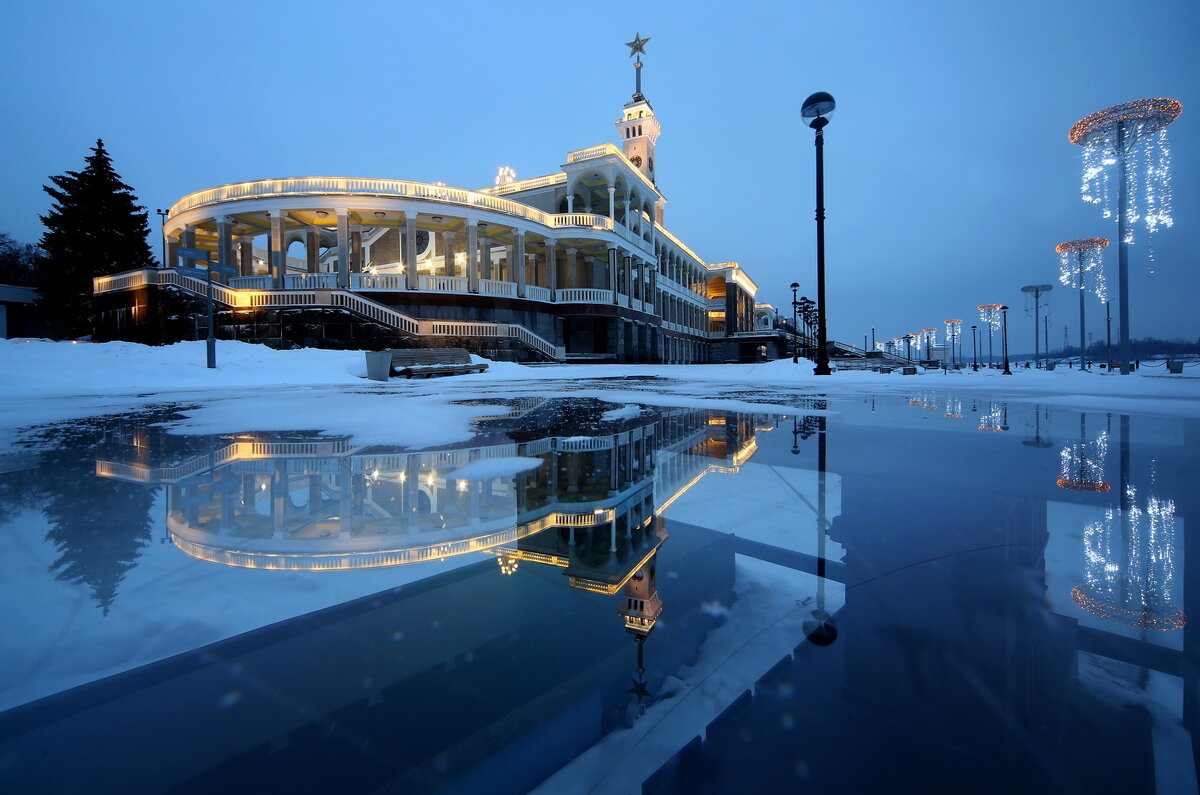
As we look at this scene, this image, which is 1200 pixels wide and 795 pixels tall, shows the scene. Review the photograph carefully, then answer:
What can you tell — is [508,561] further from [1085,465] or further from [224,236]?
[224,236]

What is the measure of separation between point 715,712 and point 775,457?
3090 millimetres

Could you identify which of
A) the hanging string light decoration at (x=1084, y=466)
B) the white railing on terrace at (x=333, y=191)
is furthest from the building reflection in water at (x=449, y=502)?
the white railing on terrace at (x=333, y=191)

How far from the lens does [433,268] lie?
4050 cm

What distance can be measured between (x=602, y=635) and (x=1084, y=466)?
3801mm

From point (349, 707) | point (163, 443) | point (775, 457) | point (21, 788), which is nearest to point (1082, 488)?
point (775, 457)

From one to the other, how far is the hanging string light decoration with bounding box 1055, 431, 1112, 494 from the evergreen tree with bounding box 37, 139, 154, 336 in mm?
47372

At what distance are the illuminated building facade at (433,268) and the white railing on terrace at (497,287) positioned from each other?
8 centimetres

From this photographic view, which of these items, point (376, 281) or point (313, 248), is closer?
point (376, 281)

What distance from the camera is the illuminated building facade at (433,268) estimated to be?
72.6 ft

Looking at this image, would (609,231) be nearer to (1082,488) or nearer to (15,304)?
(1082,488)

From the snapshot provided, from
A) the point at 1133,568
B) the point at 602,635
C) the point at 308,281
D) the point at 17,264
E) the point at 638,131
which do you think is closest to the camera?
the point at 602,635

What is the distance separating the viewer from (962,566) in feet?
5.87

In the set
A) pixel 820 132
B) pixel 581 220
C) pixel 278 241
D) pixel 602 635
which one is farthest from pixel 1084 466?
pixel 581 220

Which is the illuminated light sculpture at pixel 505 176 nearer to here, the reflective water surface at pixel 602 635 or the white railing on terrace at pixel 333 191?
the white railing on terrace at pixel 333 191
